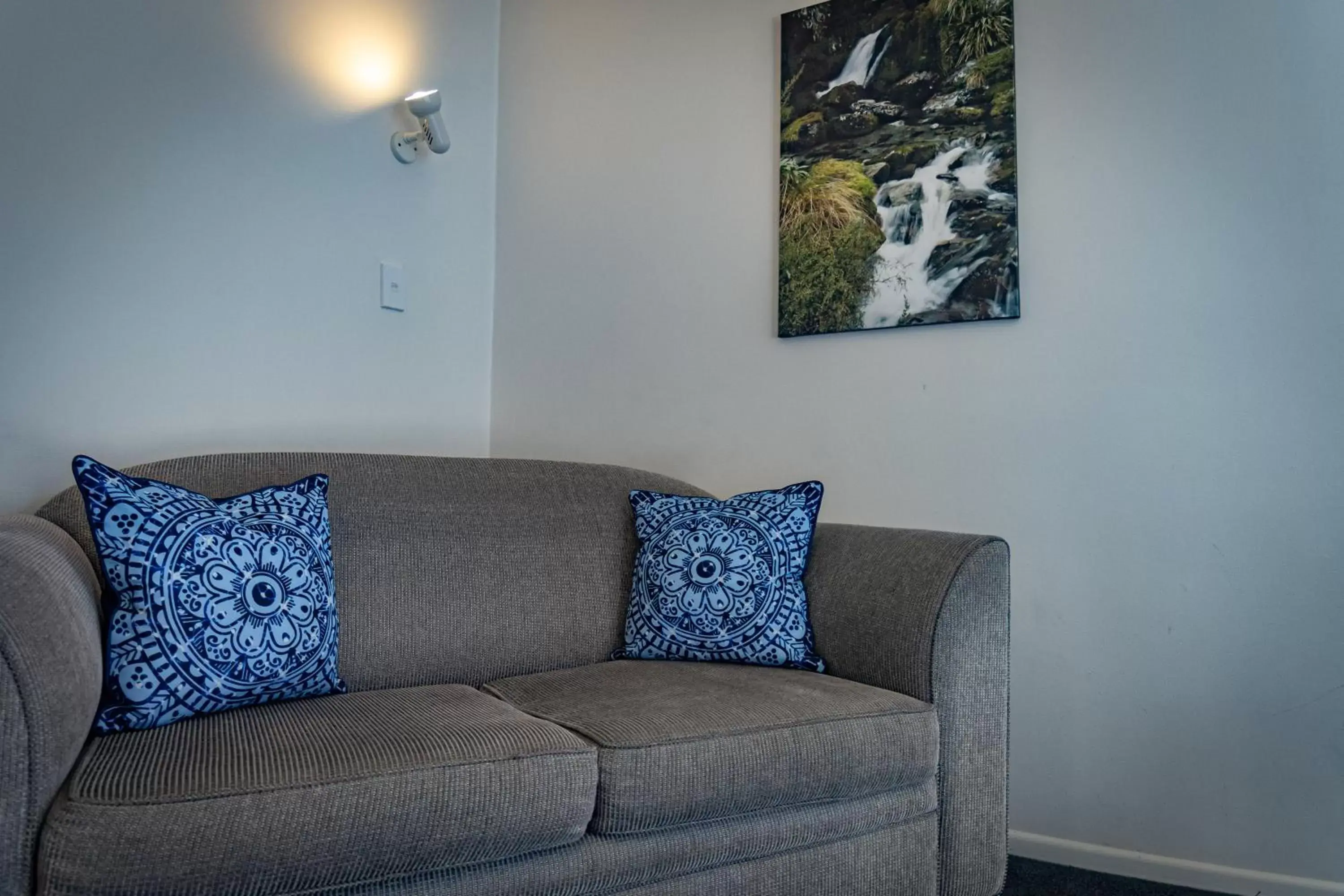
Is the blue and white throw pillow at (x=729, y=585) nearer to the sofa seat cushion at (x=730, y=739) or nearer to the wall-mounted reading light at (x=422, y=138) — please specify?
the sofa seat cushion at (x=730, y=739)

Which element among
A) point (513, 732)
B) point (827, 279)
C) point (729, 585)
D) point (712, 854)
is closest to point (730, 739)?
point (712, 854)

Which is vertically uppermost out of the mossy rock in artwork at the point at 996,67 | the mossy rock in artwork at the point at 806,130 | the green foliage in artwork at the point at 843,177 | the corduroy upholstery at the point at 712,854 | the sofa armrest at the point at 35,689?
the mossy rock in artwork at the point at 996,67

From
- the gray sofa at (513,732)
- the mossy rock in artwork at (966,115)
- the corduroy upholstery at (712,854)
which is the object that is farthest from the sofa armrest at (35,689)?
the mossy rock in artwork at (966,115)

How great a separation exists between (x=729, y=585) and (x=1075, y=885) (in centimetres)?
98

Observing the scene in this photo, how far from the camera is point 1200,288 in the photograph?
2025 millimetres

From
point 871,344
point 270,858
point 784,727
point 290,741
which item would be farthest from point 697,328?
point 270,858

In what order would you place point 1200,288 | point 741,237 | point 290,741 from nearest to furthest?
point 290,741 → point 1200,288 → point 741,237

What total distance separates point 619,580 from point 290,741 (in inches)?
34.8

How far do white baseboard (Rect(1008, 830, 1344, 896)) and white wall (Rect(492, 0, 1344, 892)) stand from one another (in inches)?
0.9

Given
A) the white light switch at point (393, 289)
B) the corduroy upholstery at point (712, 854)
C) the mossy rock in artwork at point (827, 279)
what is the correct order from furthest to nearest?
the white light switch at point (393, 289) → the mossy rock in artwork at point (827, 279) → the corduroy upholstery at point (712, 854)

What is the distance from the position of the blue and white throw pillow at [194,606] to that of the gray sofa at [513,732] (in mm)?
43

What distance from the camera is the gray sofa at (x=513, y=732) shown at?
3.60 feet

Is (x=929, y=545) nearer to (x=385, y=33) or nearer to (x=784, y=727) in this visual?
(x=784, y=727)

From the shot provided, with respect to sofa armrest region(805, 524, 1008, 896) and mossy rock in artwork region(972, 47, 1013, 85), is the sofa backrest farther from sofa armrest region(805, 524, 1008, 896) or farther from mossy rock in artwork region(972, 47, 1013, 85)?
mossy rock in artwork region(972, 47, 1013, 85)
